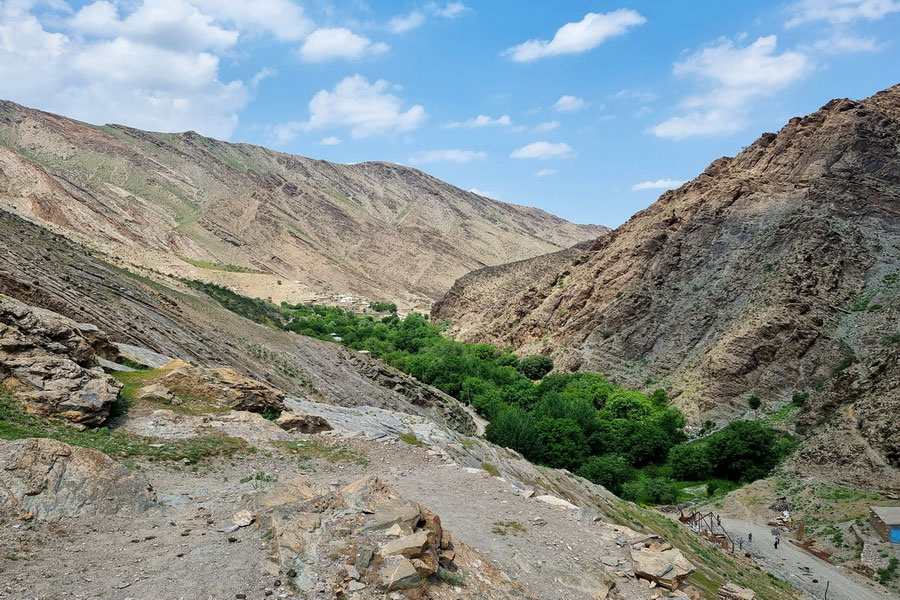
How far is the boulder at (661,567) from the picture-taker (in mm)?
7824

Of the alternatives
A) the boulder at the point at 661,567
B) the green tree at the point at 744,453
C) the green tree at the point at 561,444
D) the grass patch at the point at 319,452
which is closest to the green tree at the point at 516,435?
the green tree at the point at 561,444

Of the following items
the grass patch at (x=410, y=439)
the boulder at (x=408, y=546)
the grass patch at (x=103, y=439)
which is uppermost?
the boulder at (x=408, y=546)

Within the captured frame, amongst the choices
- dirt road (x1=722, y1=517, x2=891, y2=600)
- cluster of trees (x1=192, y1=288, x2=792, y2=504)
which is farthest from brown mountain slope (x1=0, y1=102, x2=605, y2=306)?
dirt road (x1=722, y1=517, x2=891, y2=600)

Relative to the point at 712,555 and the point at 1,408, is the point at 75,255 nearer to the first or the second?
the point at 1,408

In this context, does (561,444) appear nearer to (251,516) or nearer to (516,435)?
(516,435)

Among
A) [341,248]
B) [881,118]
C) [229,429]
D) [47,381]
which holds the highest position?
[881,118]

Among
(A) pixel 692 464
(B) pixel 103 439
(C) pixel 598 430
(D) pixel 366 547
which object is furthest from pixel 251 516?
(C) pixel 598 430

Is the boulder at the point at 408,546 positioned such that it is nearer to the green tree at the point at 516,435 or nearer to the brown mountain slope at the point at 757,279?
the green tree at the point at 516,435

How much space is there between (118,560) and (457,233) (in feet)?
505

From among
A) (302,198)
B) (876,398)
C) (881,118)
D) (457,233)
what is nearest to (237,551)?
(876,398)

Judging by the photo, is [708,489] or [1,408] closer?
[1,408]

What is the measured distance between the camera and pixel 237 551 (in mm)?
6285

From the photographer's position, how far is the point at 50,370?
1130 cm

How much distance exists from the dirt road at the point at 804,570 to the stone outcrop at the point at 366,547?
16.7 m
